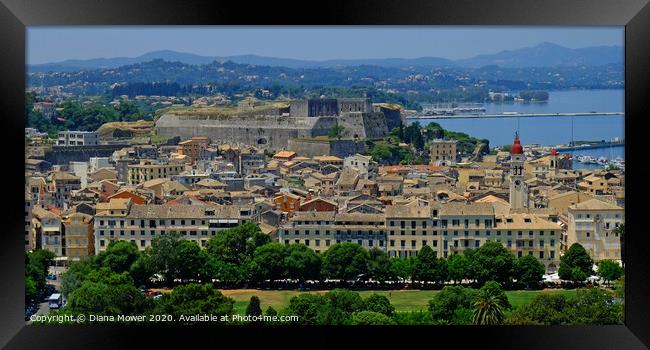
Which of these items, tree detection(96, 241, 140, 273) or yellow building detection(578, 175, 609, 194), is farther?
yellow building detection(578, 175, 609, 194)

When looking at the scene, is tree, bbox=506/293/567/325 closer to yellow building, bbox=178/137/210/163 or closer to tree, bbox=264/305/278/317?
tree, bbox=264/305/278/317

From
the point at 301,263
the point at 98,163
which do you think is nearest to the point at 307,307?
the point at 301,263

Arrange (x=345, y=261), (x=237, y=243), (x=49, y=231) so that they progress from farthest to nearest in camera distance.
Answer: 1. (x=49, y=231)
2. (x=237, y=243)
3. (x=345, y=261)

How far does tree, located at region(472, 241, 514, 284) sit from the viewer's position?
1111cm

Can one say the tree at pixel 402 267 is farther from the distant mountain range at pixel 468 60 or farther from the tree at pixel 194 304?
the distant mountain range at pixel 468 60

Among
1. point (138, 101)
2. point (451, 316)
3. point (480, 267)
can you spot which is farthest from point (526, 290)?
point (138, 101)

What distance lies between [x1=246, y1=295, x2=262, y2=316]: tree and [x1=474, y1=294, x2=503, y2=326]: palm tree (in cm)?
195

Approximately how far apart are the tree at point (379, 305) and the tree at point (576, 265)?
3173mm

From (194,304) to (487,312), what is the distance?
99.7 inches

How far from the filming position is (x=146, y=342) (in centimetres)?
204

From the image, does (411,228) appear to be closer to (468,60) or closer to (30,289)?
(30,289)

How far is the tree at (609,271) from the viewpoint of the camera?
36.6ft

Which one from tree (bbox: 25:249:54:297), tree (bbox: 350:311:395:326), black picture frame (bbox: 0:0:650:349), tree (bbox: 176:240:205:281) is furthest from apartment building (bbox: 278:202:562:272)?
black picture frame (bbox: 0:0:650:349)

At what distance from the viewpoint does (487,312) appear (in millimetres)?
8172
